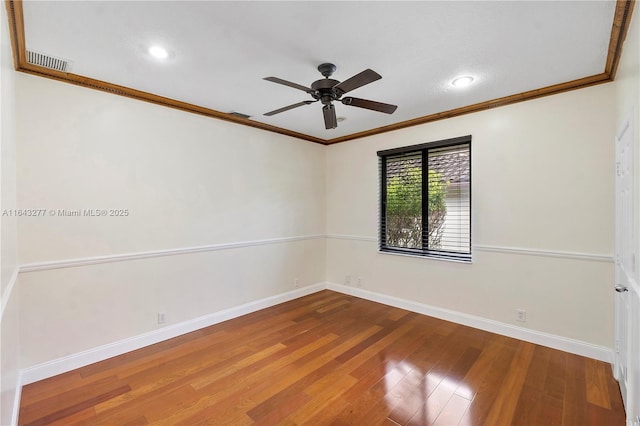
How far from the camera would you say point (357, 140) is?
462 cm

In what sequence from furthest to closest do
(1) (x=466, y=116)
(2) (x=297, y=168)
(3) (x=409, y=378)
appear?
1. (2) (x=297, y=168)
2. (1) (x=466, y=116)
3. (3) (x=409, y=378)

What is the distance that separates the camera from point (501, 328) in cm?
321

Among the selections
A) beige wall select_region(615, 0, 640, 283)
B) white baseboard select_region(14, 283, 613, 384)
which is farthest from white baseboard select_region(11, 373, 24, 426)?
beige wall select_region(615, 0, 640, 283)

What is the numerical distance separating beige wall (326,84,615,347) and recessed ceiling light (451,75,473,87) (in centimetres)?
76

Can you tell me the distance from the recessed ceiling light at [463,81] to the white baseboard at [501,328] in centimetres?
258

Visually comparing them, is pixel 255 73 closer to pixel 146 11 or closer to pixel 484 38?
pixel 146 11

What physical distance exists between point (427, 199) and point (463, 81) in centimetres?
159

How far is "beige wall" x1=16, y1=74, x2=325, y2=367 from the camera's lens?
7.92ft

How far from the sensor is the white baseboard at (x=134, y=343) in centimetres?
239

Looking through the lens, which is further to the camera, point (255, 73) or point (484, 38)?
point (255, 73)

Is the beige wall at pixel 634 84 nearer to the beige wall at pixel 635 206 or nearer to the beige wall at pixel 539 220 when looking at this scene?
the beige wall at pixel 635 206

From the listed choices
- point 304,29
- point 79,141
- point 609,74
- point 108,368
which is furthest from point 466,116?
point 108,368

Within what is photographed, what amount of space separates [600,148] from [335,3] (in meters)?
2.74

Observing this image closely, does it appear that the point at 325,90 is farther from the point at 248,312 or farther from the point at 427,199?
the point at 248,312
